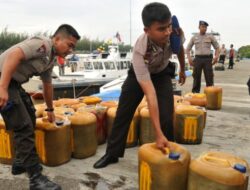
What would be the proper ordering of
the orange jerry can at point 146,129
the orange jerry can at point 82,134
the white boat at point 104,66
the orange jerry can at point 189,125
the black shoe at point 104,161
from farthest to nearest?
the white boat at point 104,66 → the orange jerry can at point 189,125 → the orange jerry can at point 146,129 → the orange jerry can at point 82,134 → the black shoe at point 104,161

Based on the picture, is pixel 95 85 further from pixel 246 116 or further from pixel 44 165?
pixel 44 165

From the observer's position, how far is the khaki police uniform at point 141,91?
2725mm

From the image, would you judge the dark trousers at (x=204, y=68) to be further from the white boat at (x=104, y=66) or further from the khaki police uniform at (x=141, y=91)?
the white boat at (x=104, y=66)

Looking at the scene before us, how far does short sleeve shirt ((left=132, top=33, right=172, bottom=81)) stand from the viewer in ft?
8.72

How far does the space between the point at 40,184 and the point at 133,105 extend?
1137 millimetres

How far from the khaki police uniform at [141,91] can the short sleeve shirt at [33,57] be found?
0.75 m

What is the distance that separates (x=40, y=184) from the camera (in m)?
2.73

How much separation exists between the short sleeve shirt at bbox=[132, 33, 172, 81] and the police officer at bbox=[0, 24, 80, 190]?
587 mm

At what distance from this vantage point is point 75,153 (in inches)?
139

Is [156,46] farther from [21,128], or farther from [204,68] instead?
[204,68]

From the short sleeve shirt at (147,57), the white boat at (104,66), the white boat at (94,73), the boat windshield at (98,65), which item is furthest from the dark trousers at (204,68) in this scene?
the boat windshield at (98,65)

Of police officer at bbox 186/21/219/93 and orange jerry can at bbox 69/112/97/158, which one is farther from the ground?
police officer at bbox 186/21/219/93

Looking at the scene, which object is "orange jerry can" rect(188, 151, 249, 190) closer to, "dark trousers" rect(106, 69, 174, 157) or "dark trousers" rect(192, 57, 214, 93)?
"dark trousers" rect(106, 69, 174, 157)

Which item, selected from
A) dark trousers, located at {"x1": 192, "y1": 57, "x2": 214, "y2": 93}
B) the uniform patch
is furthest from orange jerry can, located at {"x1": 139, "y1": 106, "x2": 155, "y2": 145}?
dark trousers, located at {"x1": 192, "y1": 57, "x2": 214, "y2": 93}
